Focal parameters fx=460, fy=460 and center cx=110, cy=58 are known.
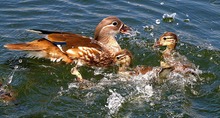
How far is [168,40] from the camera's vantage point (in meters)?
10.3

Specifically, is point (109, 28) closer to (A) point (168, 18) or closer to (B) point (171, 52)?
(B) point (171, 52)

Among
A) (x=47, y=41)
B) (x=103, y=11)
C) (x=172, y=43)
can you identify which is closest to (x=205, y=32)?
(x=172, y=43)

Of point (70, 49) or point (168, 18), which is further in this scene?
point (168, 18)

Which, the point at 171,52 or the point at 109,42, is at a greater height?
the point at 109,42

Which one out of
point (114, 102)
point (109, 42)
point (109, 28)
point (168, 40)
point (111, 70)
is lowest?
point (111, 70)

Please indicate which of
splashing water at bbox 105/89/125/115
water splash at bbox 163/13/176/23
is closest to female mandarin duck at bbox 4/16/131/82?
splashing water at bbox 105/89/125/115

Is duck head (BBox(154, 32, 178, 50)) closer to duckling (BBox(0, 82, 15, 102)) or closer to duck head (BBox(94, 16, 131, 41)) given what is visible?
duck head (BBox(94, 16, 131, 41))

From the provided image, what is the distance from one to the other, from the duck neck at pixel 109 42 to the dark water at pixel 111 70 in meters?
0.45

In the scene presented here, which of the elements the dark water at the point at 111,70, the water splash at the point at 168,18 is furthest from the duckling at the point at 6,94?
the water splash at the point at 168,18

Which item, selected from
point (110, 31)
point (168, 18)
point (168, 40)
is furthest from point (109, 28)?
point (168, 18)

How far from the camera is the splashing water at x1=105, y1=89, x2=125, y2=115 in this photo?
778cm

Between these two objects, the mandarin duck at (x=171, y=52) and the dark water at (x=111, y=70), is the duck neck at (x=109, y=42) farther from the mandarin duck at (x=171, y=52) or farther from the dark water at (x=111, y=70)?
the mandarin duck at (x=171, y=52)

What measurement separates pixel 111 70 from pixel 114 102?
6.37ft

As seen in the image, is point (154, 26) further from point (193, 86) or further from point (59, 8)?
point (193, 86)
